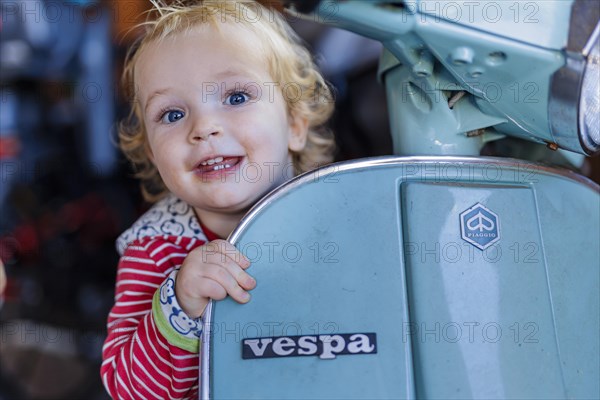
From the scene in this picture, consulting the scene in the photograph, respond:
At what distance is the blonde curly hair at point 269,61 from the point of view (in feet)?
3.23

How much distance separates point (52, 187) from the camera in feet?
7.34

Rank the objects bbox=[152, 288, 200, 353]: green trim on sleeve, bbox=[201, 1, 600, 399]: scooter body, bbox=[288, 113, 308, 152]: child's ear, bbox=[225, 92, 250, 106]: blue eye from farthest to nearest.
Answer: bbox=[288, 113, 308, 152]: child's ear, bbox=[225, 92, 250, 106]: blue eye, bbox=[152, 288, 200, 353]: green trim on sleeve, bbox=[201, 1, 600, 399]: scooter body

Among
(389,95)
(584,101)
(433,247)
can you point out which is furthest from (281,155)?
(584,101)

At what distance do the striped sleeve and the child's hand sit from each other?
4 cm

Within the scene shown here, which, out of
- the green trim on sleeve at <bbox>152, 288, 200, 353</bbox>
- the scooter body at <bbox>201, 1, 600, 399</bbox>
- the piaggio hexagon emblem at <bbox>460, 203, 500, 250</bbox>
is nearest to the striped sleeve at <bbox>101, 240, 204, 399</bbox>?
the green trim on sleeve at <bbox>152, 288, 200, 353</bbox>

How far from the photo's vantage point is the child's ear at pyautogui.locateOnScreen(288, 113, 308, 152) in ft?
3.56

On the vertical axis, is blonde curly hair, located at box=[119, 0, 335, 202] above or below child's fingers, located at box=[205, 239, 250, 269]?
above

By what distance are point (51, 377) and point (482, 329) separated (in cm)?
149

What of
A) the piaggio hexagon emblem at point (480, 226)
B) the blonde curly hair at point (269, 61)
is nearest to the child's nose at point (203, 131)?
the blonde curly hair at point (269, 61)

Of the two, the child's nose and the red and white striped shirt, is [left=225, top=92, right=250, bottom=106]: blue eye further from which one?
the red and white striped shirt

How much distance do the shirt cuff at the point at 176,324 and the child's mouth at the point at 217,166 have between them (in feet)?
0.51

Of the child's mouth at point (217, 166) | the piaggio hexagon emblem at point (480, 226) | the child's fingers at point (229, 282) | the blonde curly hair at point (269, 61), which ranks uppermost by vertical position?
the blonde curly hair at point (269, 61)

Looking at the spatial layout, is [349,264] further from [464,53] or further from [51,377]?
[51,377]

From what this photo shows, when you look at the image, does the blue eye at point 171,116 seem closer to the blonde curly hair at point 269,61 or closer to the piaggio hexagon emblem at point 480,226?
the blonde curly hair at point 269,61
